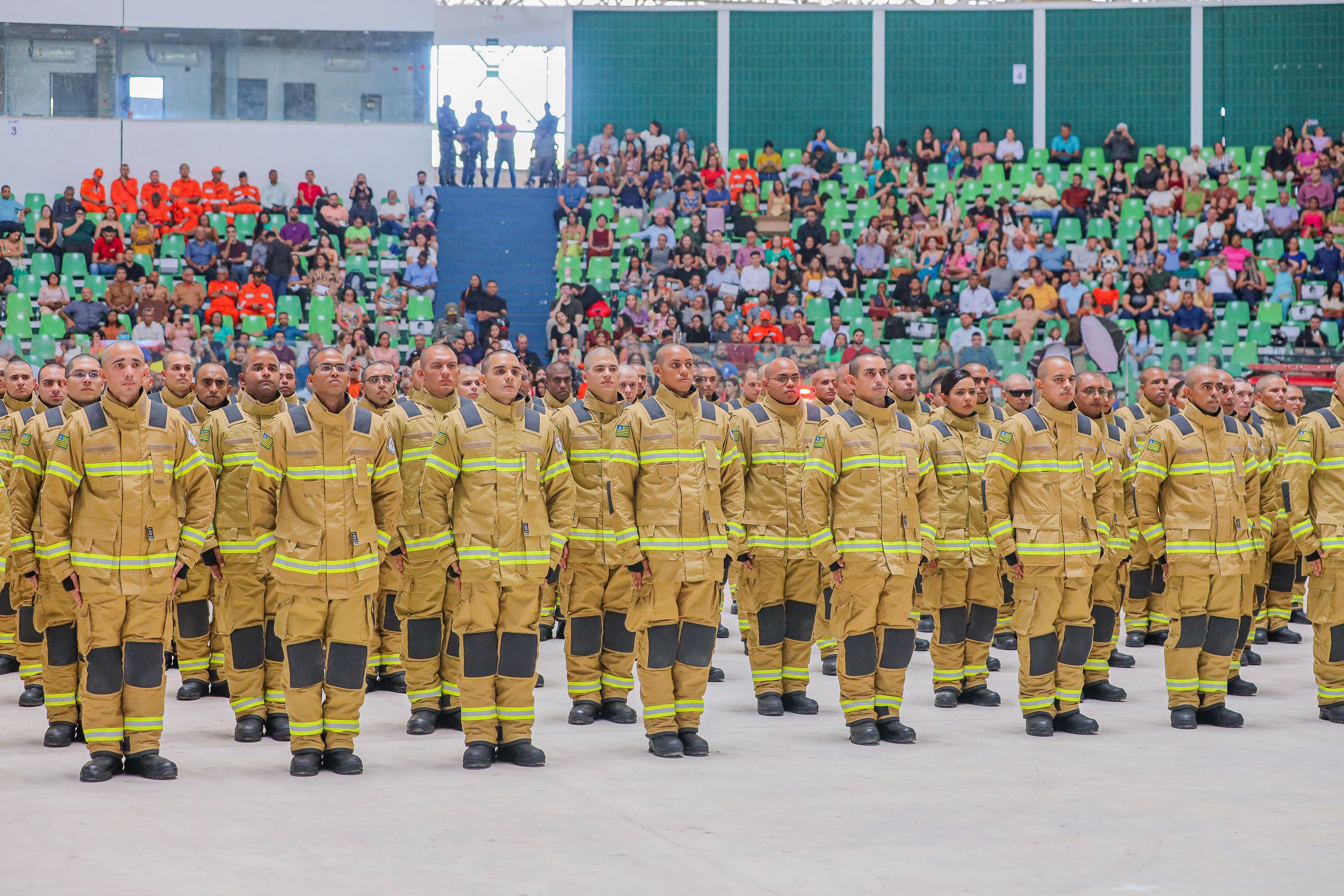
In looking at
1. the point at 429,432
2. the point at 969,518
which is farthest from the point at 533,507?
the point at 969,518

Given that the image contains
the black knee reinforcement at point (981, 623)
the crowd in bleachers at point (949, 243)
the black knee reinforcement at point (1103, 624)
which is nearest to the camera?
the black knee reinforcement at point (981, 623)

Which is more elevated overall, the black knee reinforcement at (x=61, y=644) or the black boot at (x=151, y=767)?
the black knee reinforcement at (x=61, y=644)

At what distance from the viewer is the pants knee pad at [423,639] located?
8352mm

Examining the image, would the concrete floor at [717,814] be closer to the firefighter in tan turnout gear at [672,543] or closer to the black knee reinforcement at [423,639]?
the firefighter in tan turnout gear at [672,543]

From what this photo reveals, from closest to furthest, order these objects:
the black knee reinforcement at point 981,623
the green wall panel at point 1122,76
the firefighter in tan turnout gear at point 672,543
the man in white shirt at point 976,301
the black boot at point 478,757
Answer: the black boot at point 478,757 < the firefighter in tan turnout gear at point 672,543 < the black knee reinforcement at point 981,623 < the man in white shirt at point 976,301 < the green wall panel at point 1122,76

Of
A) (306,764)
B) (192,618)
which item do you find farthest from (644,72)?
(306,764)

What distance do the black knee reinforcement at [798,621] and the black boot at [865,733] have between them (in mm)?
1063

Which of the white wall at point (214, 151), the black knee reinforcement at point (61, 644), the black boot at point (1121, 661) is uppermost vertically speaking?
the white wall at point (214, 151)

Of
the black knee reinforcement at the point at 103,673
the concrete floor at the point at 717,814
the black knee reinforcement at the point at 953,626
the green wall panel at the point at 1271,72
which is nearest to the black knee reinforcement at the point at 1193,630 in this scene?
the concrete floor at the point at 717,814

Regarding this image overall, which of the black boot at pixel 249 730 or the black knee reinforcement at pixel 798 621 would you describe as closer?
the black boot at pixel 249 730

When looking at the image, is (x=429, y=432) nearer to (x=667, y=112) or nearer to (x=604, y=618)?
(x=604, y=618)

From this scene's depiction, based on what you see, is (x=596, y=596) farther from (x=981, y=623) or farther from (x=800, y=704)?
(x=981, y=623)

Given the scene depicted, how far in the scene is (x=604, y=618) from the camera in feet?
29.0

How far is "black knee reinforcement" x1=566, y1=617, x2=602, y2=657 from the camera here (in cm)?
868
